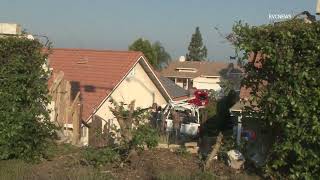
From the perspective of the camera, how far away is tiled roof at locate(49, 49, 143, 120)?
26578 mm

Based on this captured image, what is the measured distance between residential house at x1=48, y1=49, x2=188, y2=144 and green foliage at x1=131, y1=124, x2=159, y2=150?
15.0m

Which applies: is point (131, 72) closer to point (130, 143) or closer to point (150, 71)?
point (150, 71)

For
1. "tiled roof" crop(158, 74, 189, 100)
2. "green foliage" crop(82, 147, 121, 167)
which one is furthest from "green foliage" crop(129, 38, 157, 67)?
"green foliage" crop(82, 147, 121, 167)

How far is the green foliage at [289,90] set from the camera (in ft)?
24.9

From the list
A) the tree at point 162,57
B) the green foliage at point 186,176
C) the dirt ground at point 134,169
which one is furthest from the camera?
the tree at point 162,57

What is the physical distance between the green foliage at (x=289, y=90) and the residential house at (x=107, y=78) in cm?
1673

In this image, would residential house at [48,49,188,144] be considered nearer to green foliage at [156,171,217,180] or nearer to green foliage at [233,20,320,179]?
green foliage at [156,171,217,180]

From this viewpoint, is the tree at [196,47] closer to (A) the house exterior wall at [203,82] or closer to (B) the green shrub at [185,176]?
(A) the house exterior wall at [203,82]

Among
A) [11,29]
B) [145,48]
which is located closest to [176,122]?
[11,29]

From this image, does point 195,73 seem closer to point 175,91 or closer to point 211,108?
point 175,91

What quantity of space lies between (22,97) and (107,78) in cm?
1871

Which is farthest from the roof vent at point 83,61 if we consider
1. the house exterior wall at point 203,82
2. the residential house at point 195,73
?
the house exterior wall at point 203,82

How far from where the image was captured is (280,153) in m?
8.03

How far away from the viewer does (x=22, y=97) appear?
985 centimetres
